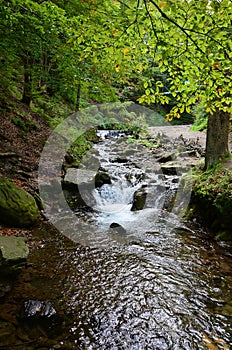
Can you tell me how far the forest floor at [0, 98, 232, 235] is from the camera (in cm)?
715

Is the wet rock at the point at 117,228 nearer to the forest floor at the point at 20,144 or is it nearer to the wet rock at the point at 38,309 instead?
the forest floor at the point at 20,144

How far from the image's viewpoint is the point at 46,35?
5359 mm

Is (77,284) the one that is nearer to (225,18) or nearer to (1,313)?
(1,313)

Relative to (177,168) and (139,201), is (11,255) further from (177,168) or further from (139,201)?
(177,168)

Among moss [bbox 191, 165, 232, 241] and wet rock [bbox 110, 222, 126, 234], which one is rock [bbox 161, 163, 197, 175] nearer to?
moss [bbox 191, 165, 232, 241]

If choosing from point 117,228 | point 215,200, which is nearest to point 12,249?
point 117,228

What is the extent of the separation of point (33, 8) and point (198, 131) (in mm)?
16096

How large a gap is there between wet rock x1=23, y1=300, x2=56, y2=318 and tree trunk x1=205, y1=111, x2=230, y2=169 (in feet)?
19.0

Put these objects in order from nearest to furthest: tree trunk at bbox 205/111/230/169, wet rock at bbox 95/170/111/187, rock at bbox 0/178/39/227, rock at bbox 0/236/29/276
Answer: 1. rock at bbox 0/236/29/276
2. rock at bbox 0/178/39/227
3. tree trunk at bbox 205/111/230/169
4. wet rock at bbox 95/170/111/187

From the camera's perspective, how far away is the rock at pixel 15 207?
5332 millimetres

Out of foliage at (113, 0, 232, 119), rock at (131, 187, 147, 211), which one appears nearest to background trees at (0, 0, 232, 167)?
foliage at (113, 0, 232, 119)

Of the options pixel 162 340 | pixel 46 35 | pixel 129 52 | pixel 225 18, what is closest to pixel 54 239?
pixel 162 340

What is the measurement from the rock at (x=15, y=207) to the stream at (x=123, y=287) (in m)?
0.39

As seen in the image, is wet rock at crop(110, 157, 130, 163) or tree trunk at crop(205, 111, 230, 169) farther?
wet rock at crop(110, 157, 130, 163)
